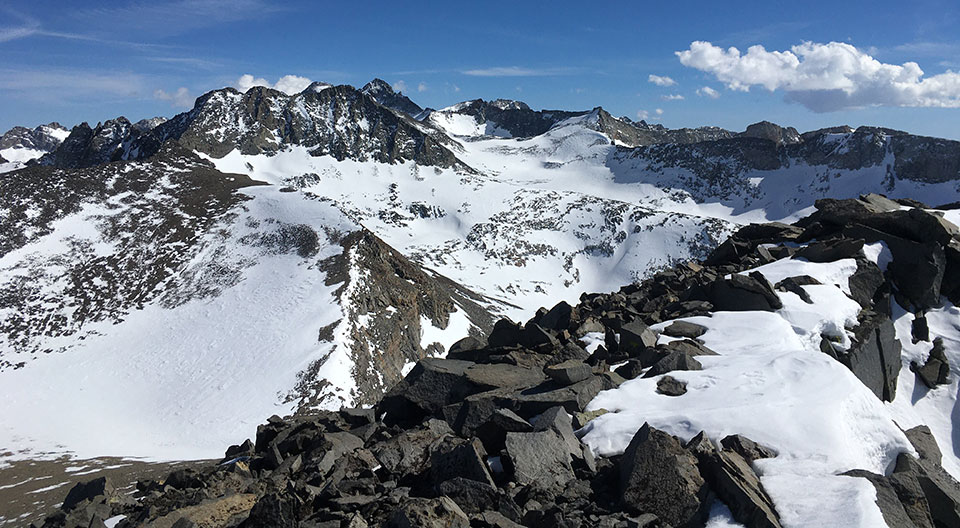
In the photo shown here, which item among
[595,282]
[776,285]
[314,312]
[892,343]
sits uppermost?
[776,285]

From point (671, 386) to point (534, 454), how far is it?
4237 mm

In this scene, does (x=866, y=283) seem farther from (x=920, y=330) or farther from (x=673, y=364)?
(x=673, y=364)

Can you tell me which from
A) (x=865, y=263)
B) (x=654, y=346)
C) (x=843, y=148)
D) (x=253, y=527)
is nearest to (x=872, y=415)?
(x=654, y=346)

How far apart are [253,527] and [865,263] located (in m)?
21.2

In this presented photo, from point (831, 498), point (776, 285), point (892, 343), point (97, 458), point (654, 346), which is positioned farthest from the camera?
Result: point (97, 458)

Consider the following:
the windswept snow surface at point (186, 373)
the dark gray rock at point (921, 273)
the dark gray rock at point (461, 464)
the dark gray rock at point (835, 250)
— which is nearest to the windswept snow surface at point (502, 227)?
the windswept snow surface at point (186, 373)

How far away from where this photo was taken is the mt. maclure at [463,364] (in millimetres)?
8156

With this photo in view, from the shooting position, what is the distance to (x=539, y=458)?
873 centimetres

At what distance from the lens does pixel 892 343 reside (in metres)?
16.6

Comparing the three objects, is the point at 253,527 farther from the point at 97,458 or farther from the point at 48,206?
the point at 48,206

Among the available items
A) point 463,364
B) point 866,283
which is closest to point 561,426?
point 463,364

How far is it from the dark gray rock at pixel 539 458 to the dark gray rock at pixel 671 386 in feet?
11.3

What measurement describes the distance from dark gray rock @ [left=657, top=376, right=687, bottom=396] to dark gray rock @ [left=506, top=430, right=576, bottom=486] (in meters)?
3.44

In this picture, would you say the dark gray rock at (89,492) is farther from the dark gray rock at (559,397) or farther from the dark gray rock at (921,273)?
the dark gray rock at (921,273)
